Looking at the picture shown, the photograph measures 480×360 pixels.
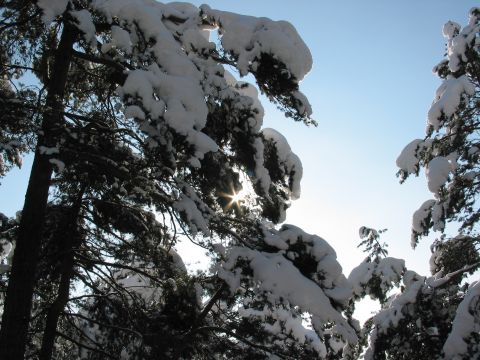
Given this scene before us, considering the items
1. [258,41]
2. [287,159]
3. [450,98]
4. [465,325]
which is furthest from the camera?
[450,98]

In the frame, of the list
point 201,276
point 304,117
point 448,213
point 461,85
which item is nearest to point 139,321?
point 201,276

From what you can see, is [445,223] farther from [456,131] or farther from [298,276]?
[298,276]

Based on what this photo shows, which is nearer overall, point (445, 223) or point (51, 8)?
point (51, 8)

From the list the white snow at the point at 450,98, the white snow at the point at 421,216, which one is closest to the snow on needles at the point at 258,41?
the white snow at the point at 450,98

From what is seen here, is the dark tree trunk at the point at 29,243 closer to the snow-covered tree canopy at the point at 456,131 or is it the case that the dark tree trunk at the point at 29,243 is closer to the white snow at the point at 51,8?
the white snow at the point at 51,8

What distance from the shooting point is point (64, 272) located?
24.0ft

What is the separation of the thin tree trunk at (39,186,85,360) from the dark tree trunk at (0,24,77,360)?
768mm

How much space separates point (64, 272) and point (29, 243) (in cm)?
142

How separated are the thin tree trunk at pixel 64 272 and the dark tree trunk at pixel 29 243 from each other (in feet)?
2.52

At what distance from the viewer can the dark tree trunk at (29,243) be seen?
5691mm

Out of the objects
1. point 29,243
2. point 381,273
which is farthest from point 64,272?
point 381,273

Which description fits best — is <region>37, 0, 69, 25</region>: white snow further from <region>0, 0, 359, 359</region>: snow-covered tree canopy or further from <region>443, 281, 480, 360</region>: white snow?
<region>443, 281, 480, 360</region>: white snow

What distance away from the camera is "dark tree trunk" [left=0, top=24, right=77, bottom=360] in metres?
5.69

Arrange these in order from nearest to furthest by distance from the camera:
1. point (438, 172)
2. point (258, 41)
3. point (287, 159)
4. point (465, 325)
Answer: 1. point (258, 41)
2. point (287, 159)
3. point (465, 325)
4. point (438, 172)
